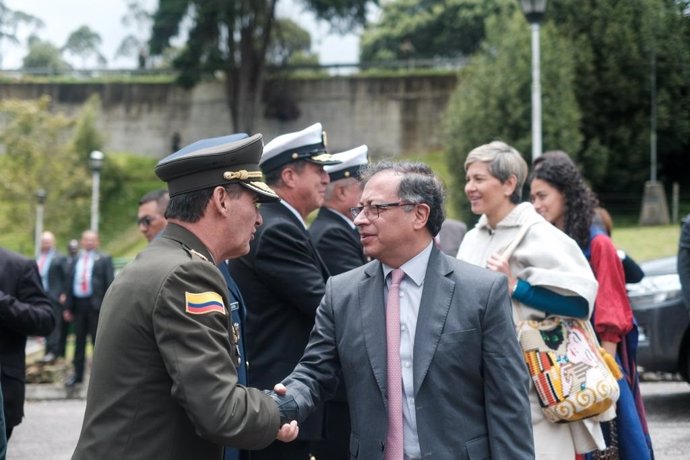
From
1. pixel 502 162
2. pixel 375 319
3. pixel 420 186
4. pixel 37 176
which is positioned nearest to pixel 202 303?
pixel 375 319

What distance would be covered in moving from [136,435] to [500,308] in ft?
4.54

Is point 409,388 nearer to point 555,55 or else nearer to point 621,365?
point 621,365

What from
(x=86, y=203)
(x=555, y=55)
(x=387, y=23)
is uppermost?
(x=387, y=23)

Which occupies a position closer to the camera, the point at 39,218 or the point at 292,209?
the point at 292,209

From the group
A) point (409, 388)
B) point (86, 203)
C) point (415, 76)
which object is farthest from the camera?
point (415, 76)

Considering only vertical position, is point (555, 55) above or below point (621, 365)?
above

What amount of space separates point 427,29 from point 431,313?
171ft

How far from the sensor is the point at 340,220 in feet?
18.6

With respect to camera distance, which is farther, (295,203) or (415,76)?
(415,76)

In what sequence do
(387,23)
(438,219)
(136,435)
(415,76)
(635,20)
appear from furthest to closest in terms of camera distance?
(387,23), (415,76), (635,20), (438,219), (136,435)

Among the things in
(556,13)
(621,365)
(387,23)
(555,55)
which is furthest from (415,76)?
(621,365)

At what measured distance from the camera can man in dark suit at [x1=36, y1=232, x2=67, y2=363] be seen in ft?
54.0

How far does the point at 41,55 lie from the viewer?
107 meters

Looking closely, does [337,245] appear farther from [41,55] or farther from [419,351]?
[41,55]
